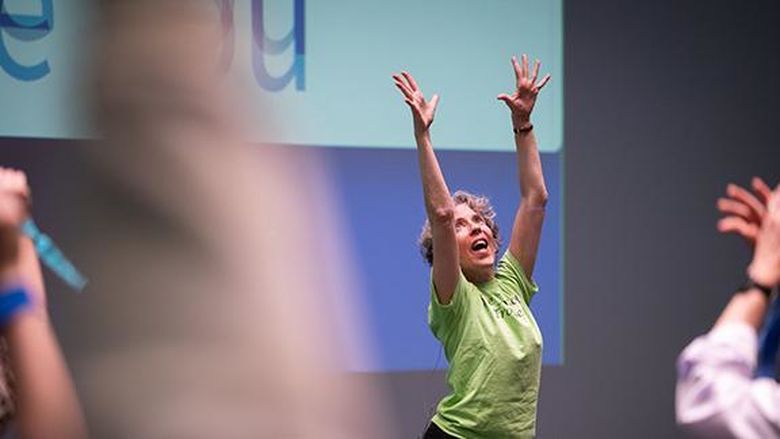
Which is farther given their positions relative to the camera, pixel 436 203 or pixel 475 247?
pixel 475 247

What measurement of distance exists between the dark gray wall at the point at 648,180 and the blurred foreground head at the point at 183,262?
3.50m

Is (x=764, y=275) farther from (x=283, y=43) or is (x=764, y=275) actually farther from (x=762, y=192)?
(x=283, y=43)

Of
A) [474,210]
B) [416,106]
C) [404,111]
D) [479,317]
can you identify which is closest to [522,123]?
[474,210]

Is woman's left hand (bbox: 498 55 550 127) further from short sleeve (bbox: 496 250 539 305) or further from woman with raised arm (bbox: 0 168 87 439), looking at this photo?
woman with raised arm (bbox: 0 168 87 439)

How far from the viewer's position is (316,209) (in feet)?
3.32

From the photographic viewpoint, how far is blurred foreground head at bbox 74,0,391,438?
0.93 meters

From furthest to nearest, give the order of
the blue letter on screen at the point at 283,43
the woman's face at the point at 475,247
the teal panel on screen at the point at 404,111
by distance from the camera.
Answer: the teal panel on screen at the point at 404,111, the blue letter on screen at the point at 283,43, the woman's face at the point at 475,247

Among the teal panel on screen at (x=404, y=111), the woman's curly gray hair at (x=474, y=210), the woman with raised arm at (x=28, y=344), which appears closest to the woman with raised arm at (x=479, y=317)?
the woman's curly gray hair at (x=474, y=210)

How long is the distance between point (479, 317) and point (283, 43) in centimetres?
167

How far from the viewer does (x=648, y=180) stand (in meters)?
4.60

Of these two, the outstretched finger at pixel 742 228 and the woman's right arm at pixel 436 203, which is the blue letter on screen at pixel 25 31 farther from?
the outstretched finger at pixel 742 228

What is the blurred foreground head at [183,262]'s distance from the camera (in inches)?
36.7

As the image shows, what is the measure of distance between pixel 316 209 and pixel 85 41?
0.91 feet

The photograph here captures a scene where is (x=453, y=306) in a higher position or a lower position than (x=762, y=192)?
lower
